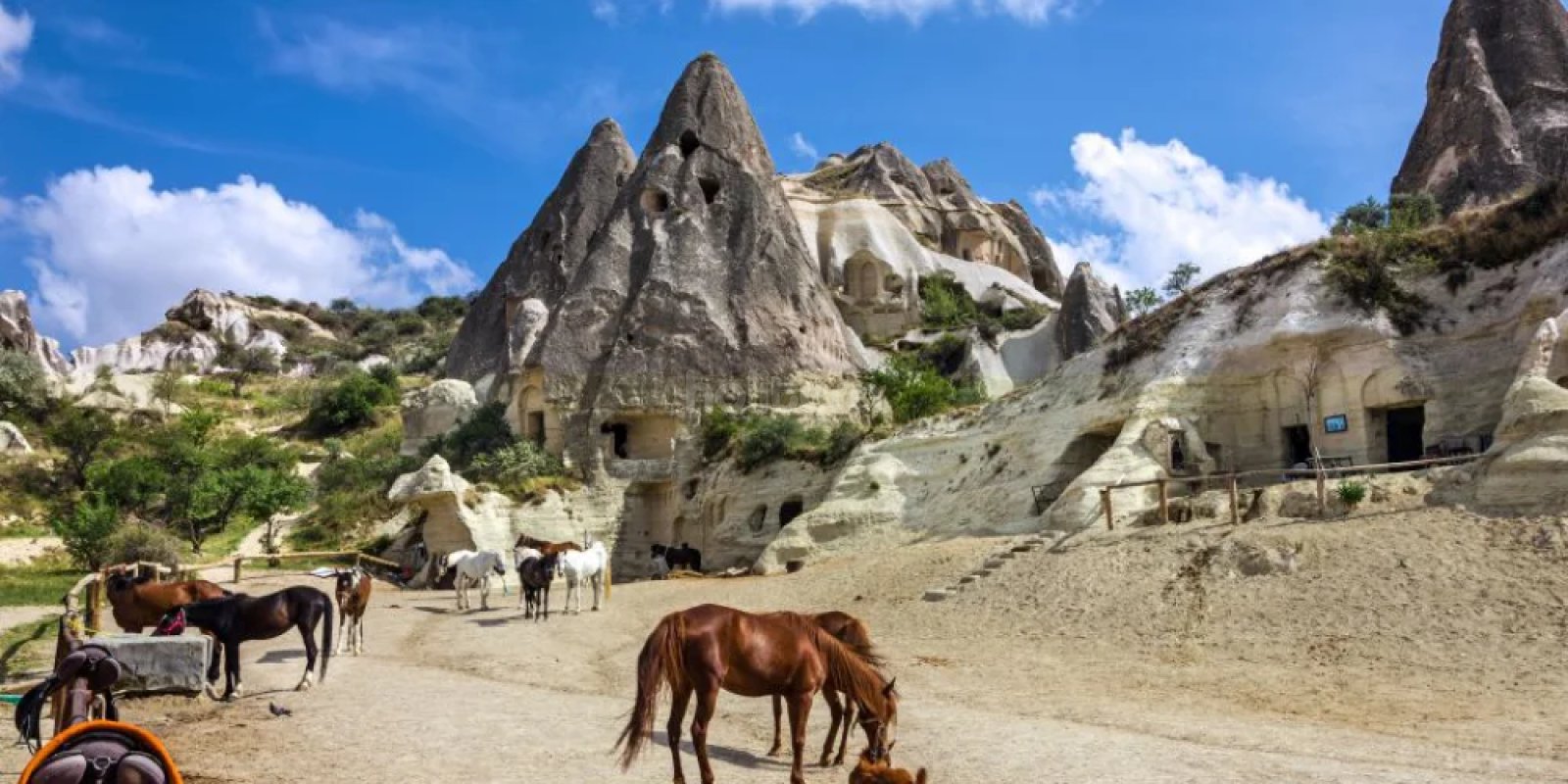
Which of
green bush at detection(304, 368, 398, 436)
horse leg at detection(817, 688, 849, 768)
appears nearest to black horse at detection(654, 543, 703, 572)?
horse leg at detection(817, 688, 849, 768)

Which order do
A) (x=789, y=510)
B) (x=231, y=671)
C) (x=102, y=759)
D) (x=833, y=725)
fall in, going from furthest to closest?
(x=789, y=510)
(x=231, y=671)
(x=833, y=725)
(x=102, y=759)

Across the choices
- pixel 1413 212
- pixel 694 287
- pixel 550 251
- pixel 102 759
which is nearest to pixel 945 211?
pixel 550 251

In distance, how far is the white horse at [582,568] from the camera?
2233cm

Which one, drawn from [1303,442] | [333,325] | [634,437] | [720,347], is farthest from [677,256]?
[333,325]

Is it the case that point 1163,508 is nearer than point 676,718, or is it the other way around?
point 676,718

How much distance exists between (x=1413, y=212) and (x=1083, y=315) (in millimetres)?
24651

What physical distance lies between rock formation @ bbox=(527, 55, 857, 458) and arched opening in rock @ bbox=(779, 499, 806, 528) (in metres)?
6.68

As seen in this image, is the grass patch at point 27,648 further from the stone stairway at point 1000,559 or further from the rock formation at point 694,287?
the rock formation at point 694,287

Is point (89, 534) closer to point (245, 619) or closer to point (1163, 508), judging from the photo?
point (245, 619)

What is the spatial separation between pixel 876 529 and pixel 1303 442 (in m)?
10.1

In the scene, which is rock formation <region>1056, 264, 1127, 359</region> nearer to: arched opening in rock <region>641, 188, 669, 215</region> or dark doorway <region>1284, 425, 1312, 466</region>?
arched opening in rock <region>641, 188, 669, 215</region>

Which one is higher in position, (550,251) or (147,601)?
(550,251)

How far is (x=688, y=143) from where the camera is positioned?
45688 mm

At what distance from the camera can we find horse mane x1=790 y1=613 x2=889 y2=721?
879cm
